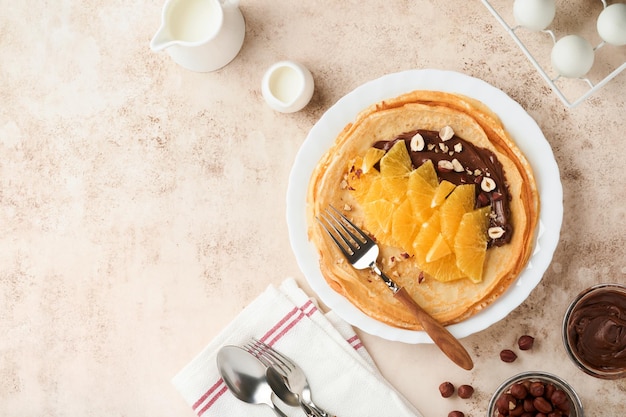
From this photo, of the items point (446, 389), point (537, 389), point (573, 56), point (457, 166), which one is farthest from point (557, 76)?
point (446, 389)

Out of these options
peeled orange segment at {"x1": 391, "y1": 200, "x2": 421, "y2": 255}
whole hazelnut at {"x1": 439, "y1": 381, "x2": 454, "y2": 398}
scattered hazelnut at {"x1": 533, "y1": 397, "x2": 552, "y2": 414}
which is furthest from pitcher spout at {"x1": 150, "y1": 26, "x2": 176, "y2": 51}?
scattered hazelnut at {"x1": 533, "y1": 397, "x2": 552, "y2": 414}

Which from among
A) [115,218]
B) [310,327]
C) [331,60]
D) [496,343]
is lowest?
[496,343]

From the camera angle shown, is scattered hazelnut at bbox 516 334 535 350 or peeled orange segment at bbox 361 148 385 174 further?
scattered hazelnut at bbox 516 334 535 350

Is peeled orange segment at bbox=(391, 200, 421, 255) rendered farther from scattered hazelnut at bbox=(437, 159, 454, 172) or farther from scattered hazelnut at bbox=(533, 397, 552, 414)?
scattered hazelnut at bbox=(533, 397, 552, 414)

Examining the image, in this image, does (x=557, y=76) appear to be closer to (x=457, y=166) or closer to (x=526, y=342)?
(x=457, y=166)

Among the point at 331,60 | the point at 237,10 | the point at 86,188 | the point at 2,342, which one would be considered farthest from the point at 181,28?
the point at 2,342

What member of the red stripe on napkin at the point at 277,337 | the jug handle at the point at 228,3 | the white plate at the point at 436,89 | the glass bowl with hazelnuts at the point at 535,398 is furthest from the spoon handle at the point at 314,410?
the jug handle at the point at 228,3

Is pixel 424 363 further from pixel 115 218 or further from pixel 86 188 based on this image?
pixel 86 188
